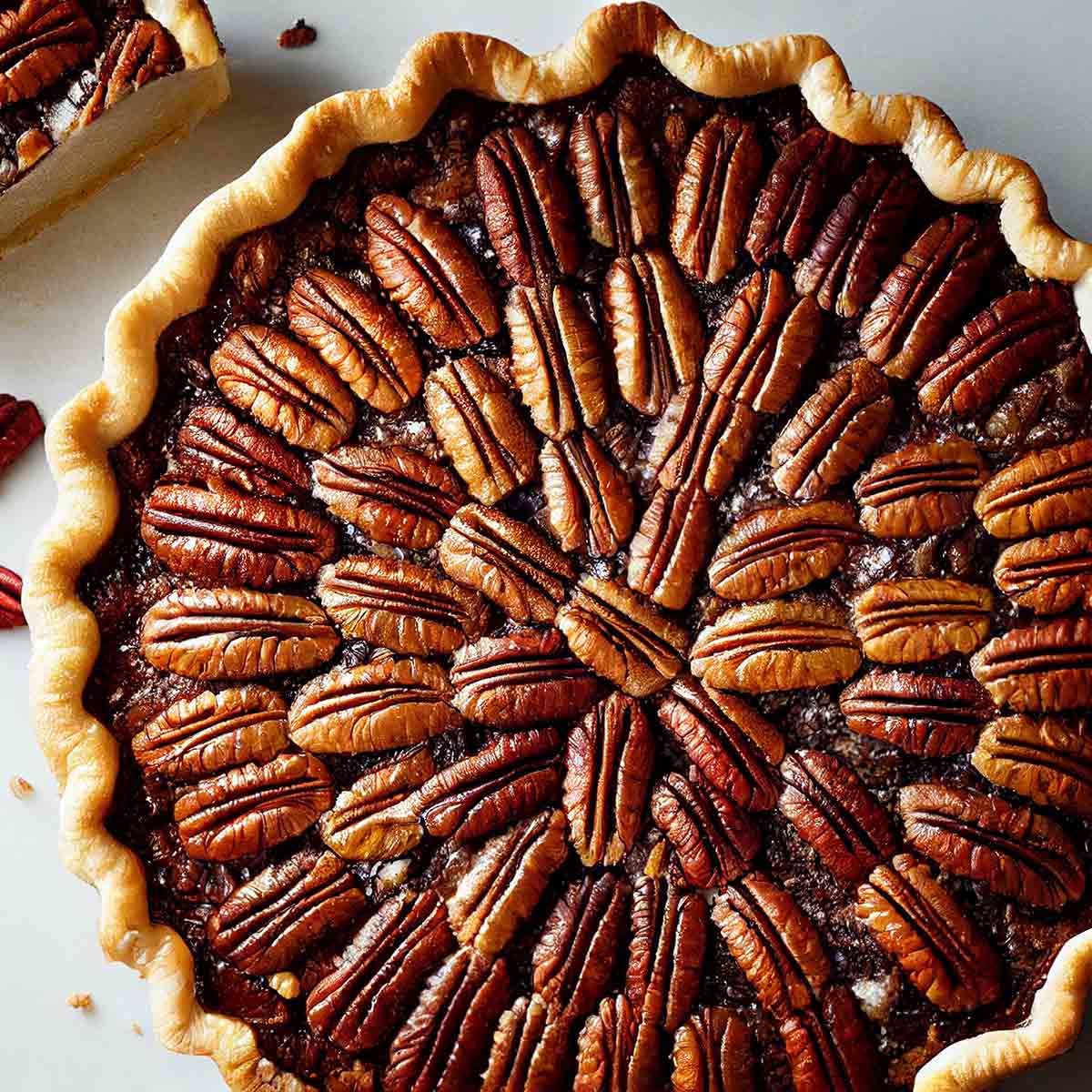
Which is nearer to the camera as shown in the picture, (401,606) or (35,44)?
(401,606)

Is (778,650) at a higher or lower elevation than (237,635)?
higher

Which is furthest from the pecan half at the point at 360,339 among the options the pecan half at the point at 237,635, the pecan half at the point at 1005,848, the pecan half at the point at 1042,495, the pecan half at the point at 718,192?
the pecan half at the point at 1005,848

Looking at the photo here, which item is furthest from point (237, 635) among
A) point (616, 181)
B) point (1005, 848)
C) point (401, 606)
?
point (1005, 848)

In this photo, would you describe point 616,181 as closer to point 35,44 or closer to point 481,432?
point 481,432

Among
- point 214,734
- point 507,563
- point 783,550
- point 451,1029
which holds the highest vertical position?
Answer: point 783,550

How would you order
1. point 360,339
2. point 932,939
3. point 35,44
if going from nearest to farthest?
point 932,939 → point 360,339 → point 35,44

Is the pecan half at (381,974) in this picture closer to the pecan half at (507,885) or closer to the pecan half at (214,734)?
the pecan half at (507,885)

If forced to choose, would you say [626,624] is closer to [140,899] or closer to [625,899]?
[625,899]

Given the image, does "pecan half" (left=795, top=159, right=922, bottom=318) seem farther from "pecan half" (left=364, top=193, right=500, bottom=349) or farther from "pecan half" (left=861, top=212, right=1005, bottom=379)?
"pecan half" (left=364, top=193, right=500, bottom=349)

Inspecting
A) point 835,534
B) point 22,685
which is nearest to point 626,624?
point 835,534
